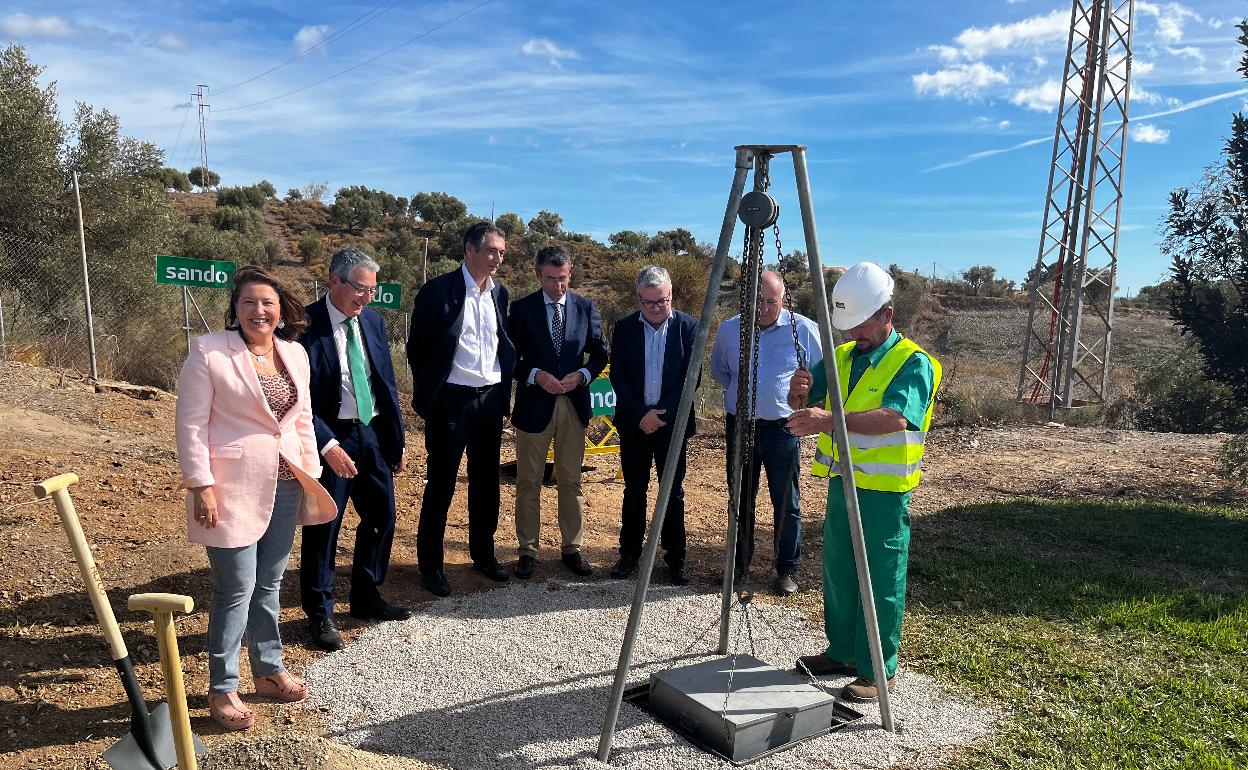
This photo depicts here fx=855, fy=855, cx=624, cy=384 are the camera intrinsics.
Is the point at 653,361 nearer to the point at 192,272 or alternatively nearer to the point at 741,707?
the point at 741,707

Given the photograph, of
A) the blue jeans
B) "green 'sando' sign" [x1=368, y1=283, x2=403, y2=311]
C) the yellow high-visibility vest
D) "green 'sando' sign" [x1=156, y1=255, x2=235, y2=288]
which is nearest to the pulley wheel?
the yellow high-visibility vest

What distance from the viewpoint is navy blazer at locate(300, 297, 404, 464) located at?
4.02 meters

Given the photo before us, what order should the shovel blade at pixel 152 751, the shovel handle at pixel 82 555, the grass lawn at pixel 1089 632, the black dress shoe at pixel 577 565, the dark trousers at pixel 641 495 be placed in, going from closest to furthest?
the shovel handle at pixel 82 555, the shovel blade at pixel 152 751, the grass lawn at pixel 1089 632, the dark trousers at pixel 641 495, the black dress shoe at pixel 577 565

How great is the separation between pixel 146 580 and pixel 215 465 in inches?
85.3

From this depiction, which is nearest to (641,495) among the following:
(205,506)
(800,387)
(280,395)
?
(800,387)

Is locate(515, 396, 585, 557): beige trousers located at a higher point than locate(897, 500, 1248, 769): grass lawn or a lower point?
higher

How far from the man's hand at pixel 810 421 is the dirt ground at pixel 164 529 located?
6.47 feet

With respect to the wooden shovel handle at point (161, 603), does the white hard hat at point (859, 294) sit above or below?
above

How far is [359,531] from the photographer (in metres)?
4.47

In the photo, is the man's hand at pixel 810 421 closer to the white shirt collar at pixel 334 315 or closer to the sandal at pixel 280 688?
the white shirt collar at pixel 334 315

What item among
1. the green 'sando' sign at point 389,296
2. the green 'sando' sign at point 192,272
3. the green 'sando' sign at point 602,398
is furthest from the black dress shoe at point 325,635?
the green 'sando' sign at point 192,272

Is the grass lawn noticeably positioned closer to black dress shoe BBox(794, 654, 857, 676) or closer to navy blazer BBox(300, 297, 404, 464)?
black dress shoe BBox(794, 654, 857, 676)

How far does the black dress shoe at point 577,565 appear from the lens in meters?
5.47

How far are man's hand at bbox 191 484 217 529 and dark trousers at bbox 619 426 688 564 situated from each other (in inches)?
104
